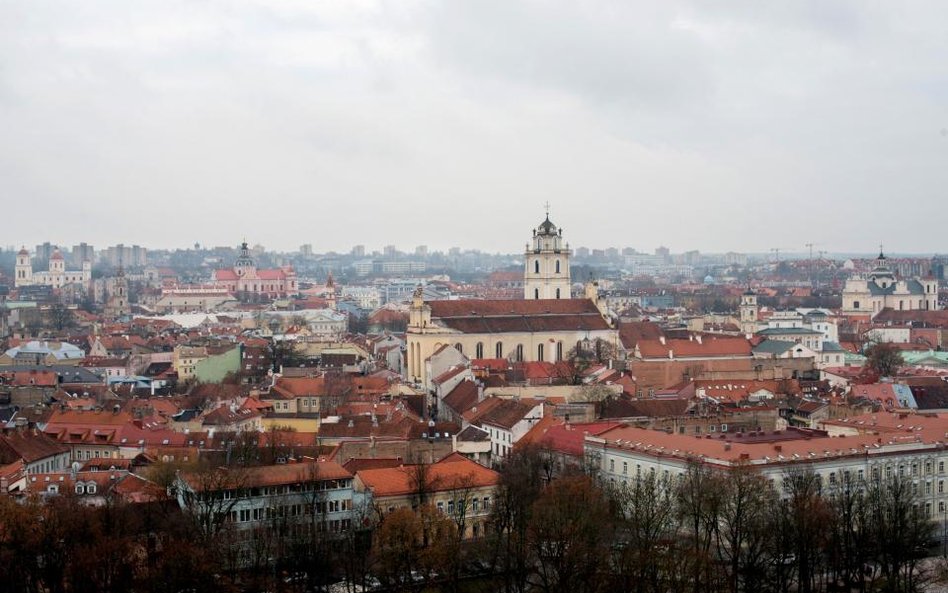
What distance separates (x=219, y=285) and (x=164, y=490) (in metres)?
136

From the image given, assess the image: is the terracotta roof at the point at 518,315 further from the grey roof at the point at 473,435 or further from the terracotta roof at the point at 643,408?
the grey roof at the point at 473,435

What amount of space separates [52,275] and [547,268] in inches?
4752

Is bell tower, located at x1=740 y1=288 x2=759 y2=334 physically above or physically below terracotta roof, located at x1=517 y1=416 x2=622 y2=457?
above

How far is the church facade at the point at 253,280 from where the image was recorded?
172 metres

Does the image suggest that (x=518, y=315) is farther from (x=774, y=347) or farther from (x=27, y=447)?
(x=27, y=447)

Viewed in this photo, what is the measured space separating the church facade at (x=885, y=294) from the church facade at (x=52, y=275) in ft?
343

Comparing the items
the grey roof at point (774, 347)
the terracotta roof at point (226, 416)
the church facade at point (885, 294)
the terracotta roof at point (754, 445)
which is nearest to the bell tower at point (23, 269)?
the church facade at point (885, 294)

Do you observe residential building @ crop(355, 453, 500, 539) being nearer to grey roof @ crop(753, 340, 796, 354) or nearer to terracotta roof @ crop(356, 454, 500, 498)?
terracotta roof @ crop(356, 454, 500, 498)

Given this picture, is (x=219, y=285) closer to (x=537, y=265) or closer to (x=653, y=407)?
(x=537, y=265)

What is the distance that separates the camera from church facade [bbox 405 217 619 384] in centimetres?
6525

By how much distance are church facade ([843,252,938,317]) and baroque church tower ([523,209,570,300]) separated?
1512 inches

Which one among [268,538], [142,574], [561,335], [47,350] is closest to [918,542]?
[268,538]

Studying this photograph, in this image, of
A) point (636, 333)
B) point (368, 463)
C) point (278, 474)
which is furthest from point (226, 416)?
point (636, 333)

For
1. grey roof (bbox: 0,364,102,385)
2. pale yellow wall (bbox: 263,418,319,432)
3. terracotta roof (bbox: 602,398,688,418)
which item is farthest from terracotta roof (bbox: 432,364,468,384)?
grey roof (bbox: 0,364,102,385)
